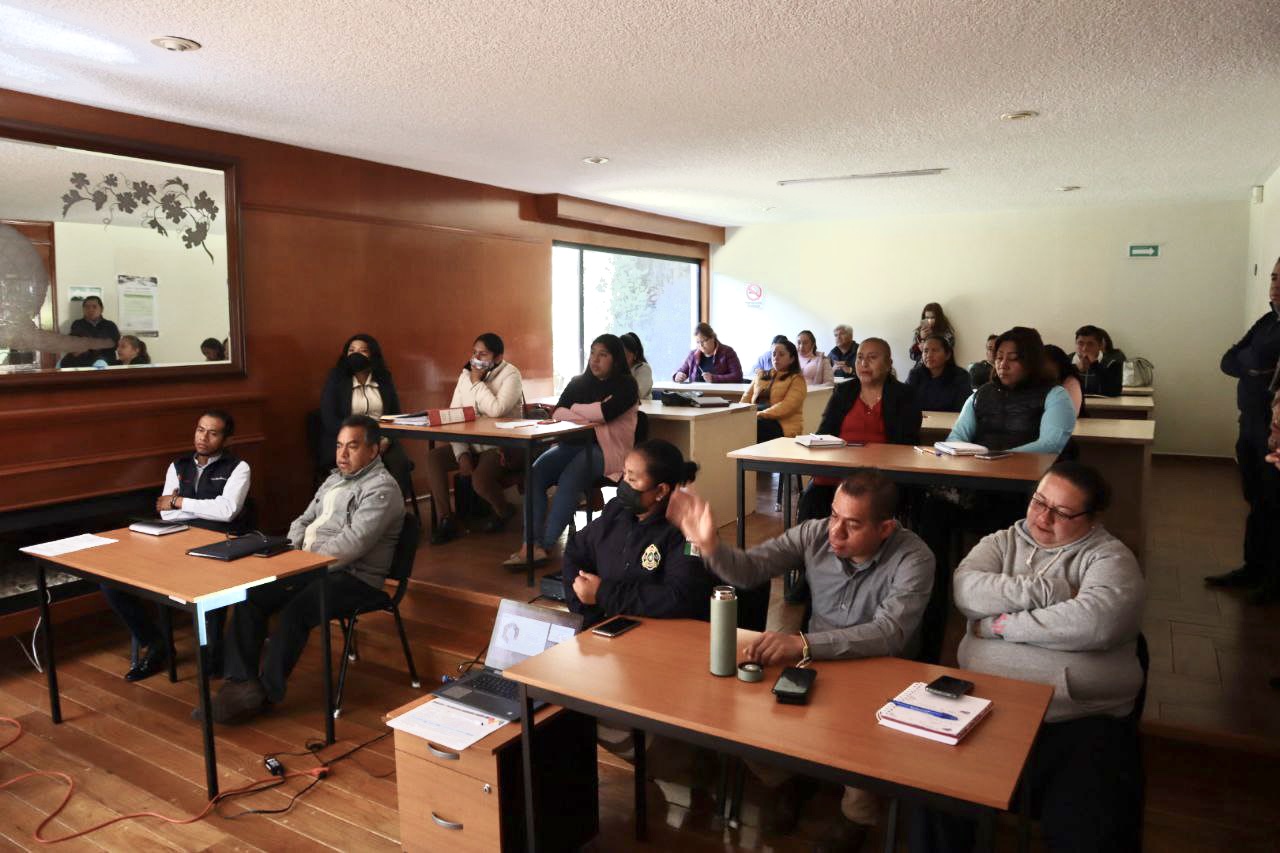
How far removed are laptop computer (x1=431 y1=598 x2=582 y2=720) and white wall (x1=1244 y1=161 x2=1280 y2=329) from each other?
206 inches

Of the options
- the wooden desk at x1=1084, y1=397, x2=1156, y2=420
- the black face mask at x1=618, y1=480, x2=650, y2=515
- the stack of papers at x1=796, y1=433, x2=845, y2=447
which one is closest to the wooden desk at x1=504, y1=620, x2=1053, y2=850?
the black face mask at x1=618, y1=480, x2=650, y2=515

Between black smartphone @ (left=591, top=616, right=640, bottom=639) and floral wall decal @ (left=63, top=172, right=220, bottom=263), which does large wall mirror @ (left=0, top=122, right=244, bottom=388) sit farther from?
black smartphone @ (left=591, top=616, right=640, bottom=639)

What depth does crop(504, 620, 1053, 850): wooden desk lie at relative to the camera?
1546 mm

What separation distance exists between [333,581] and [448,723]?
1.31 metres

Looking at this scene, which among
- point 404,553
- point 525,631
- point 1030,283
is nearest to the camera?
Result: point 525,631

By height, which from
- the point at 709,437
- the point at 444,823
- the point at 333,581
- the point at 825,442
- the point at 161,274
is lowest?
the point at 444,823

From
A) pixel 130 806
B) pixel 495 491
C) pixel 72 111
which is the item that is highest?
pixel 72 111

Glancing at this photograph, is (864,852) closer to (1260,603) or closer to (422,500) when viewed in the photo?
(1260,603)

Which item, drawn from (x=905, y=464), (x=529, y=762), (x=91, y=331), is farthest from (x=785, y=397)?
(x=529, y=762)

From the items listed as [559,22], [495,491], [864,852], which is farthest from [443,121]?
[864,852]

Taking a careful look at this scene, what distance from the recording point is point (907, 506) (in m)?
4.29

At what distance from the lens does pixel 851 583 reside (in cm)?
238

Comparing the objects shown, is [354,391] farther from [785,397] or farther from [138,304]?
[785,397]

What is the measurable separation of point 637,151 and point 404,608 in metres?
3.19
